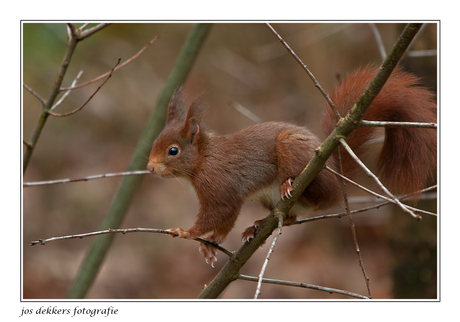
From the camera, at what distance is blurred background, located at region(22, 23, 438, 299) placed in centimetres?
515

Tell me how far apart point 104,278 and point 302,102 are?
3.27 m

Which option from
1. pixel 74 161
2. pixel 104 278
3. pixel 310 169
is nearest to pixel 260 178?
pixel 310 169

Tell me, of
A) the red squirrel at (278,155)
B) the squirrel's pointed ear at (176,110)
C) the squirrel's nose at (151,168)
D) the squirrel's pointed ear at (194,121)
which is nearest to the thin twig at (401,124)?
the red squirrel at (278,155)

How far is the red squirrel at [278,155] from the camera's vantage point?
2.41 metres

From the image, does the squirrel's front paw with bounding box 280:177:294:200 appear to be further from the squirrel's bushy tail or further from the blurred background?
the blurred background

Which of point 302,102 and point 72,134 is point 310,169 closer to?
point 302,102

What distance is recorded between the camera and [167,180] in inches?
186

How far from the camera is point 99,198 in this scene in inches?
253

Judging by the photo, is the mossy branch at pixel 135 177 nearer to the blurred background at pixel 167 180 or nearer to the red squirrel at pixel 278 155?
the red squirrel at pixel 278 155

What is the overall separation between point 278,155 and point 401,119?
695mm

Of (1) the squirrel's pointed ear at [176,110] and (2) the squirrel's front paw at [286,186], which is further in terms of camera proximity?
(1) the squirrel's pointed ear at [176,110]

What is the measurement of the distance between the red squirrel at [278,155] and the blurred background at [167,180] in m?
1.35

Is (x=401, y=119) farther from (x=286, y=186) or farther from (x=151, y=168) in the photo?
(x=151, y=168)

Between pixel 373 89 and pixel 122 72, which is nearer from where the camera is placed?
pixel 373 89
